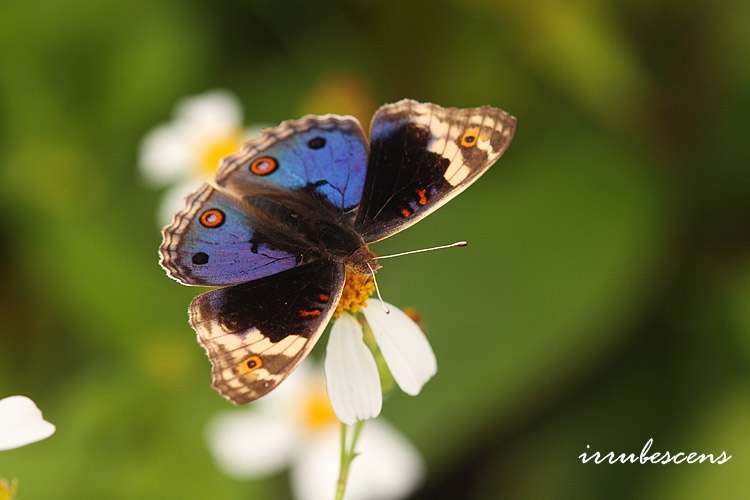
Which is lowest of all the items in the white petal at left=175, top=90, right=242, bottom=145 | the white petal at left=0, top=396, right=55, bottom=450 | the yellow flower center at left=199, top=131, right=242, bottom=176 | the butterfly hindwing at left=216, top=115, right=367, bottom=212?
the white petal at left=0, top=396, right=55, bottom=450

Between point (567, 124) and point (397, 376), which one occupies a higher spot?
point (567, 124)

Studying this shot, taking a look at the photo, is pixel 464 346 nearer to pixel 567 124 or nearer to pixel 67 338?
pixel 567 124

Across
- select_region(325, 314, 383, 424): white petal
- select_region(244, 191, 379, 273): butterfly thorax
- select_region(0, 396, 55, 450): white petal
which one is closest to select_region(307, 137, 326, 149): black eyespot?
select_region(244, 191, 379, 273): butterfly thorax

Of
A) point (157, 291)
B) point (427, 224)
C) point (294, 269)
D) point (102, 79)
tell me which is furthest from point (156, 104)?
point (294, 269)

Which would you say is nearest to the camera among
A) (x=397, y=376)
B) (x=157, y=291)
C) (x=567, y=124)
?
(x=397, y=376)

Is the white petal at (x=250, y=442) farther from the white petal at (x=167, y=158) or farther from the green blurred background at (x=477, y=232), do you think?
the white petal at (x=167, y=158)

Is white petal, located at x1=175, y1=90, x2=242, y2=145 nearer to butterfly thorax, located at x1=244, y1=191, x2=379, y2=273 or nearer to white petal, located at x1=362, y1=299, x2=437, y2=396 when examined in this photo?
butterfly thorax, located at x1=244, y1=191, x2=379, y2=273
